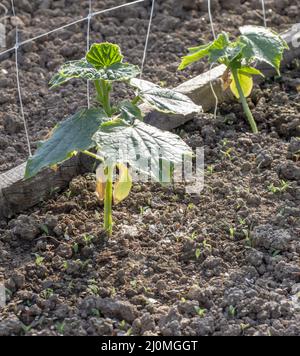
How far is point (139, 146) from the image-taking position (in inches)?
87.2

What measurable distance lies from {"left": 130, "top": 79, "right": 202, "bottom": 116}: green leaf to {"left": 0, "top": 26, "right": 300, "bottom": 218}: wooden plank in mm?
451

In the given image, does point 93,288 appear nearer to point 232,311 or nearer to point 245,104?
point 232,311

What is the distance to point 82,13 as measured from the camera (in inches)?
143

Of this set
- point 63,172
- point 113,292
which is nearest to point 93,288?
point 113,292

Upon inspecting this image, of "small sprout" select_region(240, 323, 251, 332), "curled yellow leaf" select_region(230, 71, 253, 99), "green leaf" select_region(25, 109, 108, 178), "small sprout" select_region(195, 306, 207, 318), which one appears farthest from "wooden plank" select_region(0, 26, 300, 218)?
"small sprout" select_region(240, 323, 251, 332)

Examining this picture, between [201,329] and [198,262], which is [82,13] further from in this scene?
[201,329]

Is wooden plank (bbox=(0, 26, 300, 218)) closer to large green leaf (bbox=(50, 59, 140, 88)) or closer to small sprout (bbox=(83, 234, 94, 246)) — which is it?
small sprout (bbox=(83, 234, 94, 246))

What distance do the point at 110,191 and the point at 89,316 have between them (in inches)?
15.5

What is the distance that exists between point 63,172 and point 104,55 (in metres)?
0.50

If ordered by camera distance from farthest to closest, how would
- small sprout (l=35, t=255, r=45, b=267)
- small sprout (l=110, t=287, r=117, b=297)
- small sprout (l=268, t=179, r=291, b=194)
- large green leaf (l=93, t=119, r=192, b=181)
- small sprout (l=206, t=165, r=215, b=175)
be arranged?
small sprout (l=206, t=165, r=215, b=175)
small sprout (l=268, t=179, r=291, b=194)
small sprout (l=35, t=255, r=45, b=267)
small sprout (l=110, t=287, r=117, b=297)
large green leaf (l=93, t=119, r=192, b=181)

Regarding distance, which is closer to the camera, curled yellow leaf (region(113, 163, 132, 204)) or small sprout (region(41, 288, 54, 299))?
small sprout (region(41, 288, 54, 299))

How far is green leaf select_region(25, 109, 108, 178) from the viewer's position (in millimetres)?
2244
